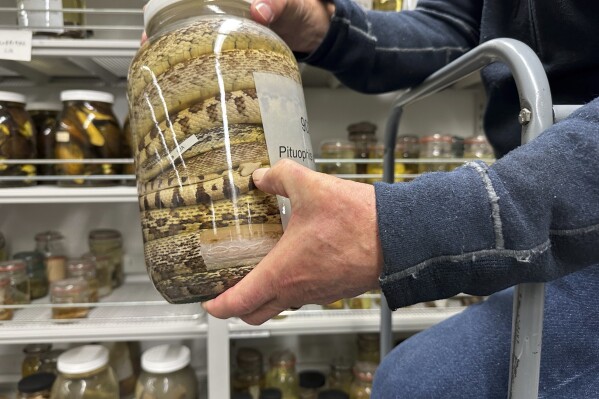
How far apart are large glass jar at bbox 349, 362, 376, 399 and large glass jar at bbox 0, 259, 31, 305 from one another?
0.71 metres

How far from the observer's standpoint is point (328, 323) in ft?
2.87

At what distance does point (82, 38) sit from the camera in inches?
33.2

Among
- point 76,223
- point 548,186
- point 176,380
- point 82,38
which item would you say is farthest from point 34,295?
point 548,186

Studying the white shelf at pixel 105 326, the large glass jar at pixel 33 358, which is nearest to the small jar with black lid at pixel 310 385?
the white shelf at pixel 105 326

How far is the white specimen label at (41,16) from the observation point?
2.61 feet

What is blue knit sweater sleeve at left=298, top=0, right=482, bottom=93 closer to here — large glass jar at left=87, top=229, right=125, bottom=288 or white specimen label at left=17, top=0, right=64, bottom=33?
white specimen label at left=17, top=0, right=64, bottom=33

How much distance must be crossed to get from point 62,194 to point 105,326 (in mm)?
265

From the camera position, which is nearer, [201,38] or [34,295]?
[201,38]

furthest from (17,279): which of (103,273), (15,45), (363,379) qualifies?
(363,379)

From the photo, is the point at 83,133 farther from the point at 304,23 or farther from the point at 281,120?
the point at 281,120

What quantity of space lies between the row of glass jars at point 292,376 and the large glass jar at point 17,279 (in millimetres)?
475

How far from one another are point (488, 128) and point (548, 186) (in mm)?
285

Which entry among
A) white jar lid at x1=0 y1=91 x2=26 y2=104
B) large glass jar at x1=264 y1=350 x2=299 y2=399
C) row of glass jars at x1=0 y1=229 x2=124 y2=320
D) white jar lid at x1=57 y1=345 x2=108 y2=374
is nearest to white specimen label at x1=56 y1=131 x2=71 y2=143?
white jar lid at x1=0 y1=91 x2=26 y2=104

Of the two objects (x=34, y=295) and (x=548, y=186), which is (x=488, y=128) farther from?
(x=34, y=295)
